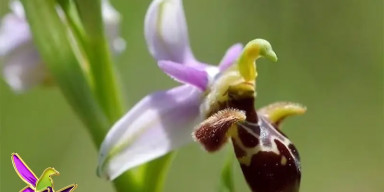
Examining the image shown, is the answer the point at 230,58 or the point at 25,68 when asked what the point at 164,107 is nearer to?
the point at 230,58

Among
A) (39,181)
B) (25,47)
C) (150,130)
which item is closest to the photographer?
(39,181)

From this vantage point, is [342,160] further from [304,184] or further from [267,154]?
[267,154]

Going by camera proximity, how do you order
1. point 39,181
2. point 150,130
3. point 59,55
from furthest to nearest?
point 59,55 < point 150,130 < point 39,181

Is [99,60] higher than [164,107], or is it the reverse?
[99,60]

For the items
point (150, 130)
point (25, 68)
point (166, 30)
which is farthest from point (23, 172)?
point (25, 68)

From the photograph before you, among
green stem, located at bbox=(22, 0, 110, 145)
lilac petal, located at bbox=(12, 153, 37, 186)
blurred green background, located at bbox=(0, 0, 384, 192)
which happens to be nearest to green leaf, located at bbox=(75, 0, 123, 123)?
green stem, located at bbox=(22, 0, 110, 145)

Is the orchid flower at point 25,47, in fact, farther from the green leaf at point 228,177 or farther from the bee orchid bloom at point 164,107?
the green leaf at point 228,177

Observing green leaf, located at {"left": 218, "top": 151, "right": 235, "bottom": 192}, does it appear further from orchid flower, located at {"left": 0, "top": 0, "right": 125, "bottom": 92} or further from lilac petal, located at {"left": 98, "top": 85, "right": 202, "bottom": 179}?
orchid flower, located at {"left": 0, "top": 0, "right": 125, "bottom": 92}
